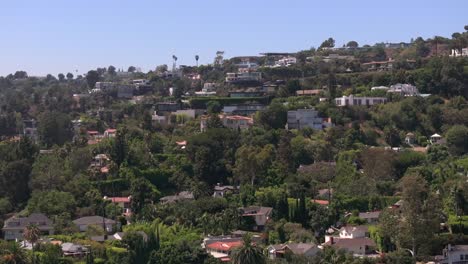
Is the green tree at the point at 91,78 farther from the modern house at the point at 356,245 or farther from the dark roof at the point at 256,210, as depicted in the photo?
the modern house at the point at 356,245

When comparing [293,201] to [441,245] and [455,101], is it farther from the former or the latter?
[455,101]

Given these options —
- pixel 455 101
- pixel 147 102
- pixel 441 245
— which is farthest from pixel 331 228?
pixel 147 102

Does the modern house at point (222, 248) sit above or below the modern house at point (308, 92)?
below

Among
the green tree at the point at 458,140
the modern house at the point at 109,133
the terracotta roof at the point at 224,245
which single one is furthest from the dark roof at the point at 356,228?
the modern house at the point at 109,133

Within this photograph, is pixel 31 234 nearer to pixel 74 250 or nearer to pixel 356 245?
pixel 74 250

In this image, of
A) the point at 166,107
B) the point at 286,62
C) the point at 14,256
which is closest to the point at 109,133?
the point at 166,107
